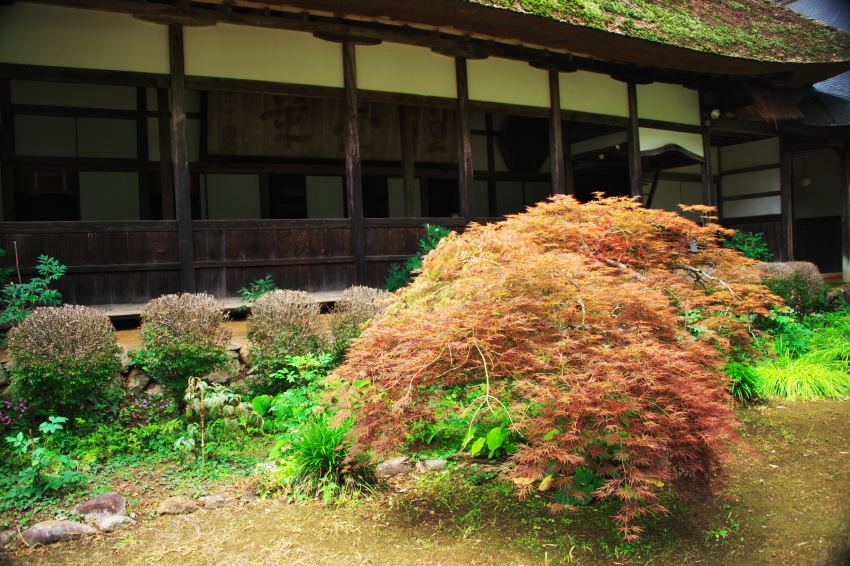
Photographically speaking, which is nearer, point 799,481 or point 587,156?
point 799,481

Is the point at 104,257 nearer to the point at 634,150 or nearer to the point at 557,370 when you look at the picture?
the point at 557,370

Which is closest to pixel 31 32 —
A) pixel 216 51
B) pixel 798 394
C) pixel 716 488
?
pixel 216 51

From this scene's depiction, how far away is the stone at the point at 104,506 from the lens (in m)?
3.58

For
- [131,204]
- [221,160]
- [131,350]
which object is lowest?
[131,350]

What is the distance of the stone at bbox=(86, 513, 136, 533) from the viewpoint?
11.4 ft

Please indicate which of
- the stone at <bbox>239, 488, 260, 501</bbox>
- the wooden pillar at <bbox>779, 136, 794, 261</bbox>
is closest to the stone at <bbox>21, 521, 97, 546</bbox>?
the stone at <bbox>239, 488, 260, 501</bbox>

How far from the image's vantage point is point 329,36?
7211 mm

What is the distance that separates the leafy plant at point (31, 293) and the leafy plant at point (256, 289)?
1579 millimetres

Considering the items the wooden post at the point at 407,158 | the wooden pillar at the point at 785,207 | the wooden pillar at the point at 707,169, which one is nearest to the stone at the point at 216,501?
the wooden post at the point at 407,158

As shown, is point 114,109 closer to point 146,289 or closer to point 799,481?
point 146,289

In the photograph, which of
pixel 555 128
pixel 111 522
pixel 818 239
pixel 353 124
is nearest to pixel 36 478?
pixel 111 522

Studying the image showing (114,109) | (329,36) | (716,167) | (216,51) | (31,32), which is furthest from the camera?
(716,167)

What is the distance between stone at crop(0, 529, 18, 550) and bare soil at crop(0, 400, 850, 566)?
0.13m

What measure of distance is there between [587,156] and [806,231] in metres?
7.19
